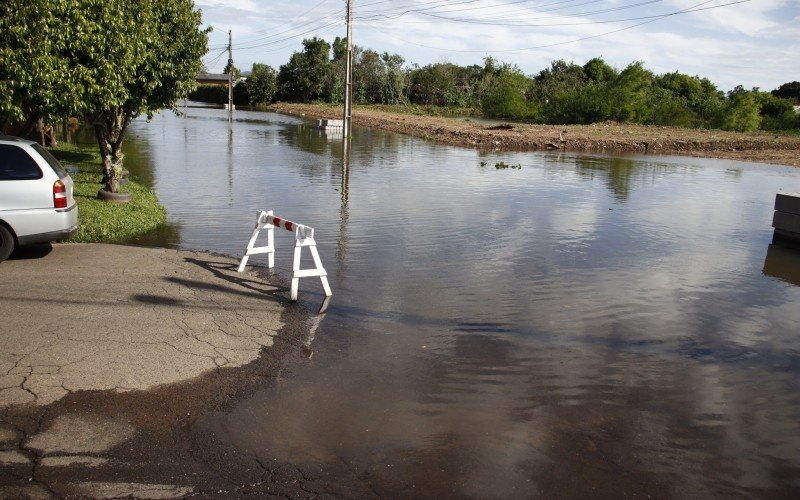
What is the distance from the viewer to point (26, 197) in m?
8.91

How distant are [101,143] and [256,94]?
91021mm

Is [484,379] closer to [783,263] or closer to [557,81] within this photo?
[783,263]

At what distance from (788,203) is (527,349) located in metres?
10.3

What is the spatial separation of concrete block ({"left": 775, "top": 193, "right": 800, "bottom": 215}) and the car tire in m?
14.9

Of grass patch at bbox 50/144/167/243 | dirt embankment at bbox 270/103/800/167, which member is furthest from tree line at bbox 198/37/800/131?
grass patch at bbox 50/144/167/243

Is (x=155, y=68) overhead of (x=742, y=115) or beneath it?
beneath

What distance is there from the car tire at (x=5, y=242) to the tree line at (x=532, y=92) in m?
60.0

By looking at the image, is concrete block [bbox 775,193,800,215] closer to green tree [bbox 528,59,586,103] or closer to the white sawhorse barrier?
the white sawhorse barrier

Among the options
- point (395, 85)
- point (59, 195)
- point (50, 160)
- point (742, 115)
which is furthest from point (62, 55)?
point (395, 85)

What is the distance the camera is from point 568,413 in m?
5.93

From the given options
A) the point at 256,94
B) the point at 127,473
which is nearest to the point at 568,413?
the point at 127,473

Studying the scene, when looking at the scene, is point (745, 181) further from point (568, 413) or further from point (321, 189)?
point (568, 413)

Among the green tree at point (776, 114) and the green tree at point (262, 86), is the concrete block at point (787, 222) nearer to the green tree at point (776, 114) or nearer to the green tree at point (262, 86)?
the green tree at point (776, 114)

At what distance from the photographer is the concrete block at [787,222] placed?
1434cm
